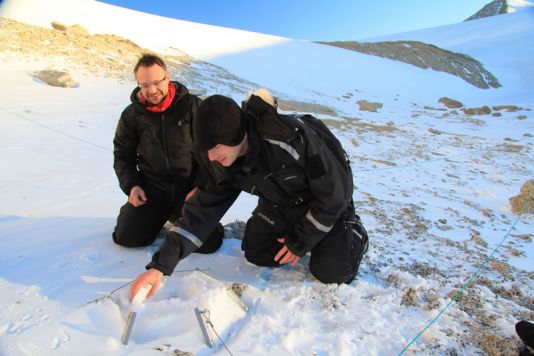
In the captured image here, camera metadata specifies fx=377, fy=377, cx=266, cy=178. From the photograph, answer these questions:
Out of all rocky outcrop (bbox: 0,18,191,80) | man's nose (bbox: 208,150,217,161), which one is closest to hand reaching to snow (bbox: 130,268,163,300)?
man's nose (bbox: 208,150,217,161)

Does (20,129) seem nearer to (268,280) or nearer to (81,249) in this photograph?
(81,249)

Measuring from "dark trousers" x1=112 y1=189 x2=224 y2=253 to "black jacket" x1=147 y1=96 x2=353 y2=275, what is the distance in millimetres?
550

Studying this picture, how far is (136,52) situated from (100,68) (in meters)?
3.17

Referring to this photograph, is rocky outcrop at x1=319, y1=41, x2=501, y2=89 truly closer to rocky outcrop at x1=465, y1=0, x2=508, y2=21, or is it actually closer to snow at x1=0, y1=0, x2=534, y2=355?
snow at x1=0, y1=0, x2=534, y2=355

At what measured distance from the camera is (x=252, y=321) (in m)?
1.84

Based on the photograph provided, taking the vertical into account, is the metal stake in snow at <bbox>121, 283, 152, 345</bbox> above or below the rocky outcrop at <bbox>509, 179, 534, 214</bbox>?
above

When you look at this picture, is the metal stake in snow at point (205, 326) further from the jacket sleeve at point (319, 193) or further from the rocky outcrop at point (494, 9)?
the rocky outcrop at point (494, 9)

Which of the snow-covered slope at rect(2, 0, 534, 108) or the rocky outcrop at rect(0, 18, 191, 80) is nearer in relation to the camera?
the rocky outcrop at rect(0, 18, 191, 80)

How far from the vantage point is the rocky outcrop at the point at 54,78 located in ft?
25.1

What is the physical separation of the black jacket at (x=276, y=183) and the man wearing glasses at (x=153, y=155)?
555 mm

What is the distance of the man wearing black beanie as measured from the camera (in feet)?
5.57

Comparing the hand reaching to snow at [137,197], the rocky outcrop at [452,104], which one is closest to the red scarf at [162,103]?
the hand reaching to snow at [137,197]

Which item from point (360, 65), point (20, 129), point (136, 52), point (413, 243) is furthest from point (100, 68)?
point (360, 65)

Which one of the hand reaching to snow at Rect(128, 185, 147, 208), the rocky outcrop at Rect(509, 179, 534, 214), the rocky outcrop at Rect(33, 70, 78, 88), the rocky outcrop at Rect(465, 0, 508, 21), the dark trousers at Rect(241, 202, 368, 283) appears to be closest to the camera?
the dark trousers at Rect(241, 202, 368, 283)
